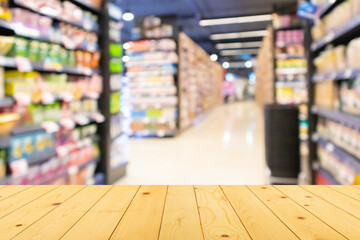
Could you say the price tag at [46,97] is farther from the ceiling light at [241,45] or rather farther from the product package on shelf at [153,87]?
the ceiling light at [241,45]

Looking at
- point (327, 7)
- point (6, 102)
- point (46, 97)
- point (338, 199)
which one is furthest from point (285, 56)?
point (338, 199)

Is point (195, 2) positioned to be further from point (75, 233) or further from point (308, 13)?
point (75, 233)

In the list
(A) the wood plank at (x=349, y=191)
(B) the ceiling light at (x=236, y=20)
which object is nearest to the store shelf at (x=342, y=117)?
(A) the wood plank at (x=349, y=191)

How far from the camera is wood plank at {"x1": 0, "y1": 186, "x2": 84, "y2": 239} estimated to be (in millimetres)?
1104

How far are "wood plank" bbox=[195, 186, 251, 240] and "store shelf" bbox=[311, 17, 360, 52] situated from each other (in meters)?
1.86

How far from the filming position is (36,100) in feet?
9.62

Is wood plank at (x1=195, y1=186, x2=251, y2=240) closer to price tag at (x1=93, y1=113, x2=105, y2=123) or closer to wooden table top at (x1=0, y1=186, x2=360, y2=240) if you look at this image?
wooden table top at (x1=0, y1=186, x2=360, y2=240)

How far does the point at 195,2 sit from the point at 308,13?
6.96 meters

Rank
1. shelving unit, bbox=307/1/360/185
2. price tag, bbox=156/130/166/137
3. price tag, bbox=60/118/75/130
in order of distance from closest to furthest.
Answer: shelving unit, bbox=307/1/360/185, price tag, bbox=60/118/75/130, price tag, bbox=156/130/166/137

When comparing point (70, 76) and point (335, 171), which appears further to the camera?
point (70, 76)

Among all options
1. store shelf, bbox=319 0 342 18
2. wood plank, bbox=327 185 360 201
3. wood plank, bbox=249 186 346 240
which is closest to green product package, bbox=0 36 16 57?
wood plank, bbox=249 186 346 240

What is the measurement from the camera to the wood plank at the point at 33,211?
1104 mm

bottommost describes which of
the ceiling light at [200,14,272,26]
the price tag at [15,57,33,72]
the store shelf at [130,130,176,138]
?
the store shelf at [130,130,176,138]

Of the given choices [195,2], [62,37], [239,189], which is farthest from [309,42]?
[195,2]
